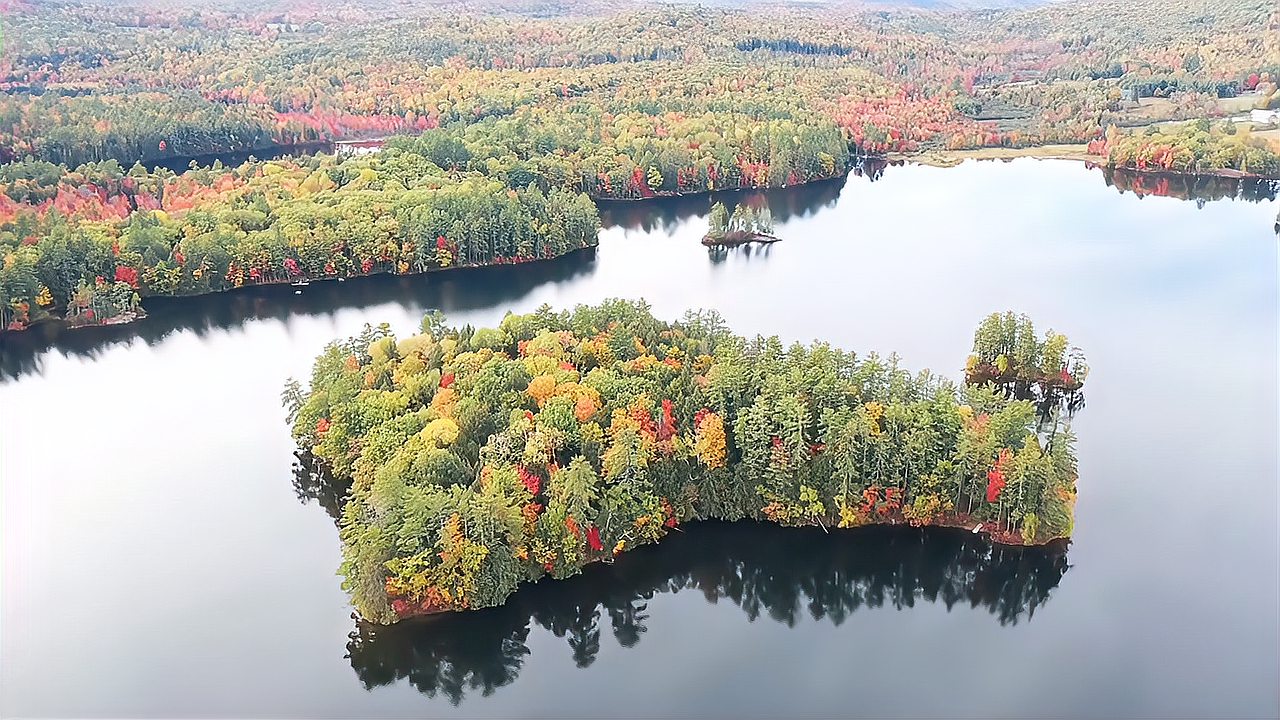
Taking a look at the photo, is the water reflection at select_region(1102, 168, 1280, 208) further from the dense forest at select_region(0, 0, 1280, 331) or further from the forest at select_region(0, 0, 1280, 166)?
the forest at select_region(0, 0, 1280, 166)

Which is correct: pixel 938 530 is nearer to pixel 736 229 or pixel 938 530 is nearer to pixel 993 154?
pixel 736 229

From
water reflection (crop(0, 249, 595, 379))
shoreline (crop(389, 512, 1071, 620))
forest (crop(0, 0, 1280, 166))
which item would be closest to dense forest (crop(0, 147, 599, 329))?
water reflection (crop(0, 249, 595, 379))

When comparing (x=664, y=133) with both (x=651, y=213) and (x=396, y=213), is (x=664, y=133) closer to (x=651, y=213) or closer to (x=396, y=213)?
(x=651, y=213)

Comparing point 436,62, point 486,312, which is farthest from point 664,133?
point 436,62

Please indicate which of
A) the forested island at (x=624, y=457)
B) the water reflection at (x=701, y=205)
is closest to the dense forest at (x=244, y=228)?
the water reflection at (x=701, y=205)

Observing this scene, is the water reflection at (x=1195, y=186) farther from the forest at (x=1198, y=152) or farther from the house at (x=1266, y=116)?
the house at (x=1266, y=116)
